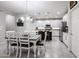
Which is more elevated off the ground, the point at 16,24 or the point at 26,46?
the point at 16,24

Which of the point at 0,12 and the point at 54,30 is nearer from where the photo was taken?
the point at 0,12

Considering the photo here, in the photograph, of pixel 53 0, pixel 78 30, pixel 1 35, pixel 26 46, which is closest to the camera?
pixel 78 30

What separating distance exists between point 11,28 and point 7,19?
1127 millimetres

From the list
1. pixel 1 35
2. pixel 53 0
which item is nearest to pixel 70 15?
pixel 53 0

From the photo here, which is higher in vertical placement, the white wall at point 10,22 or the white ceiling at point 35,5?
the white ceiling at point 35,5

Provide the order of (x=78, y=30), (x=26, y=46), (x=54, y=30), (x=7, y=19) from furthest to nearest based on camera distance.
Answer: (x=54, y=30)
(x=7, y=19)
(x=26, y=46)
(x=78, y=30)

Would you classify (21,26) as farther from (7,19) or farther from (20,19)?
(7,19)

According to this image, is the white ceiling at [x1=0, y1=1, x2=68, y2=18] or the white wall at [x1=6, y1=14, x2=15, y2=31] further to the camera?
the white wall at [x1=6, y1=14, x2=15, y2=31]

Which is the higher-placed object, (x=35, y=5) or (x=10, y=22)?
(x=35, y=5)

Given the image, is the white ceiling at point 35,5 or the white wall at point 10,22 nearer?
the white ceiling at point 35,5

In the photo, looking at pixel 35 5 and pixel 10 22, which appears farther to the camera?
pixel 10 22

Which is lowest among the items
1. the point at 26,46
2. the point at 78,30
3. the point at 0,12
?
the point at 26,46

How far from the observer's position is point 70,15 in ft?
15.7

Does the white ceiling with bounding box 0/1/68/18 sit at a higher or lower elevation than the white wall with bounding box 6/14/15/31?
higher
